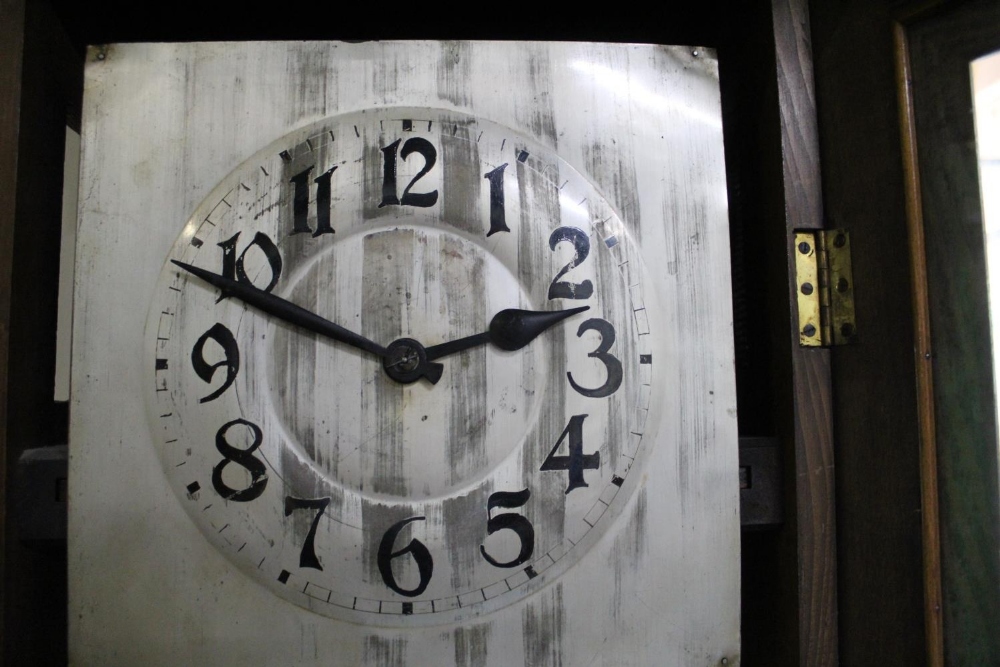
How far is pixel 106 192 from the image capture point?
2.24 ft

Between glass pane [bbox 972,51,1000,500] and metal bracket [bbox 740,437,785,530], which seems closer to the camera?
glass pane [bbox 972,51,1000,500]

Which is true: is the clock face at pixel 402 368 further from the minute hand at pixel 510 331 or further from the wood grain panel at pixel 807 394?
the wood grain panel at pixel 807 394

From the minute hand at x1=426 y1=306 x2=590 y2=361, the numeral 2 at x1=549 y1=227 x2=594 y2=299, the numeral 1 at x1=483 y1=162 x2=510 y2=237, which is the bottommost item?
the minute hand at x1=426 y1=306 x2=590 y2=361

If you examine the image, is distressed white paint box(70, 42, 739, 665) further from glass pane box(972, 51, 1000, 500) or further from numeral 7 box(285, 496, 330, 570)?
glass pane box(972, 51, 1000, 500)

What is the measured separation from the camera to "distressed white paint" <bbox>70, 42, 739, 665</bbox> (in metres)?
0.66

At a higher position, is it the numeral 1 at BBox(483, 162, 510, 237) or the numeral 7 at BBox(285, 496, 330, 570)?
the numeral 1 at BBox(483, 162, 510, 237)

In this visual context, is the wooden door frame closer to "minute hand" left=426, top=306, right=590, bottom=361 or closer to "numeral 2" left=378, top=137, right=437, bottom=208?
"minute hand" left=426, top=306, right=590, bottom=361

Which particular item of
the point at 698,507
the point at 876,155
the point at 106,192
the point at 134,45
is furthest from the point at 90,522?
the point at 876,155

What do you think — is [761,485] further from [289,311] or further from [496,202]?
[289,311]

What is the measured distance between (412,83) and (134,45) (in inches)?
13.3

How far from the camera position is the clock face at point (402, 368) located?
66 cm

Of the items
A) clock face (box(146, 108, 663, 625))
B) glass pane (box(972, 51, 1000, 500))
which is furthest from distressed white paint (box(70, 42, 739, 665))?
glass pane (box(972, 51, 1000, 500))

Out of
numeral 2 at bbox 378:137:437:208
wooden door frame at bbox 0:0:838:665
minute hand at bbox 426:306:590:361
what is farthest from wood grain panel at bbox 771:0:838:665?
numeral 2 at bbox 378:137:437:208

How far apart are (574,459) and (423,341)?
0.22 meters
